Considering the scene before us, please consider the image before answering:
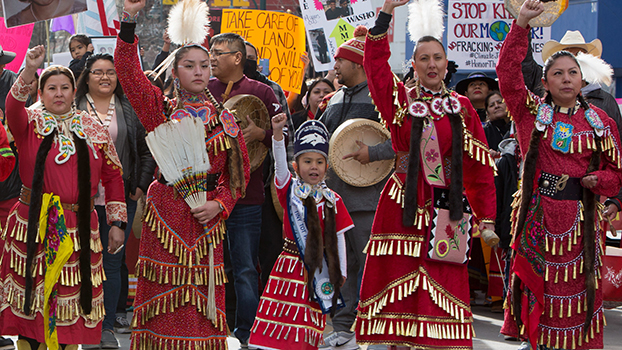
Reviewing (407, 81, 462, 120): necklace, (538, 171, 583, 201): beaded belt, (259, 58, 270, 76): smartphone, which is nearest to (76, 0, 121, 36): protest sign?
(259, 58, 270, 76): smartphone

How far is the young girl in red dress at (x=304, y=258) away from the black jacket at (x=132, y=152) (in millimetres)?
1734

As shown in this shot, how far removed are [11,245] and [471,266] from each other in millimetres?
5420

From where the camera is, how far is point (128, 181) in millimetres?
6434

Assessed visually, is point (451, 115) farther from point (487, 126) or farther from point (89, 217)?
point (487, 126)

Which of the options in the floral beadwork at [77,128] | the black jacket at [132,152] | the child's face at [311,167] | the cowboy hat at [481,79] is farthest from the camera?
the cowboy hat at [481,79]

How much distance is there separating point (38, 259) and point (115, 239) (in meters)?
0.49

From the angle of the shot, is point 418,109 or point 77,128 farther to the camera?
point 77,128

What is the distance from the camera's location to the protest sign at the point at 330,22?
9492mm

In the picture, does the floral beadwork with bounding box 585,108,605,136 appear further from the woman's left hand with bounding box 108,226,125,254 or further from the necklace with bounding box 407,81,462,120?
the woman's left hand with bounding box 108,226,125,254

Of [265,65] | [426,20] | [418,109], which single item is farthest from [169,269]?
[265,65]

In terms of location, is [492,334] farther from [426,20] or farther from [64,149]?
[64,149]

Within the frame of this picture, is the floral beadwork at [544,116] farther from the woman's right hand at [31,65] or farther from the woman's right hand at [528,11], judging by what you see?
the woman's right hand at [31,65]

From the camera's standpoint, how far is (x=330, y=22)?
9656 millimetres

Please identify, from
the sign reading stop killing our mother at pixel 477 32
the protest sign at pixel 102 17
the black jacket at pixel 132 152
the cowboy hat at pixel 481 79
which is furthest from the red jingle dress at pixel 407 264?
the protest sign at pixel 102 17
